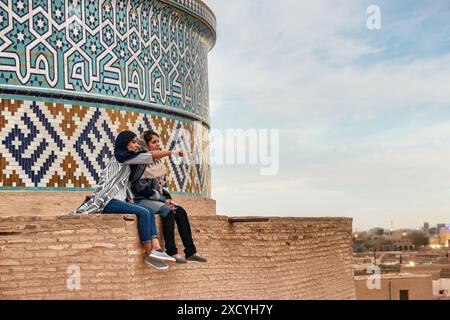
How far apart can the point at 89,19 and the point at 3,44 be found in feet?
2.66

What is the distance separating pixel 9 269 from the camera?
12.3 ft

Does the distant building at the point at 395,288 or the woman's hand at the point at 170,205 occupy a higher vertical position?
the woman's hand at the point at 170,205

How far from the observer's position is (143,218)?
3.96 meters

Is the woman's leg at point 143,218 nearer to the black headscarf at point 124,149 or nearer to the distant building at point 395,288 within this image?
the black headscarf at point 124,149

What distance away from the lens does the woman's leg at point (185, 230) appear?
4.23 m

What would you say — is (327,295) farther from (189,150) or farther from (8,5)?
(8,5)

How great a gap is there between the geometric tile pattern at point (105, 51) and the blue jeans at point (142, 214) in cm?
182

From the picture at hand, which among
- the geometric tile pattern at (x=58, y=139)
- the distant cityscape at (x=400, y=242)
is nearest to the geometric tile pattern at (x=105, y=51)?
the geometric tile pattern at (x=58, y=139)

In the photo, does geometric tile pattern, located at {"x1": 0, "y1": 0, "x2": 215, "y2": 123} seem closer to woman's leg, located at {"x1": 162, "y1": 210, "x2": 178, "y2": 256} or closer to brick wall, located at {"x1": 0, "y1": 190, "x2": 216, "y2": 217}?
brick wall, located at {"x1": 0, "y1": 190, "x2": 216, "y2": 217}

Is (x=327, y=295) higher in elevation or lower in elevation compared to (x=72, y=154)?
lower

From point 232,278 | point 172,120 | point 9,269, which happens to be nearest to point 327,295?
point 232,278

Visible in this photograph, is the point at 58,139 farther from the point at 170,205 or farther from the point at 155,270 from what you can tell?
the point at 155,270

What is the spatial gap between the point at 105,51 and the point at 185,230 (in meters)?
2.43

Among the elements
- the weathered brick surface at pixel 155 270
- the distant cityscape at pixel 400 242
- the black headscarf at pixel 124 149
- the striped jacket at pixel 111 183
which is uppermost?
the black headscarf at pixel 124 149
